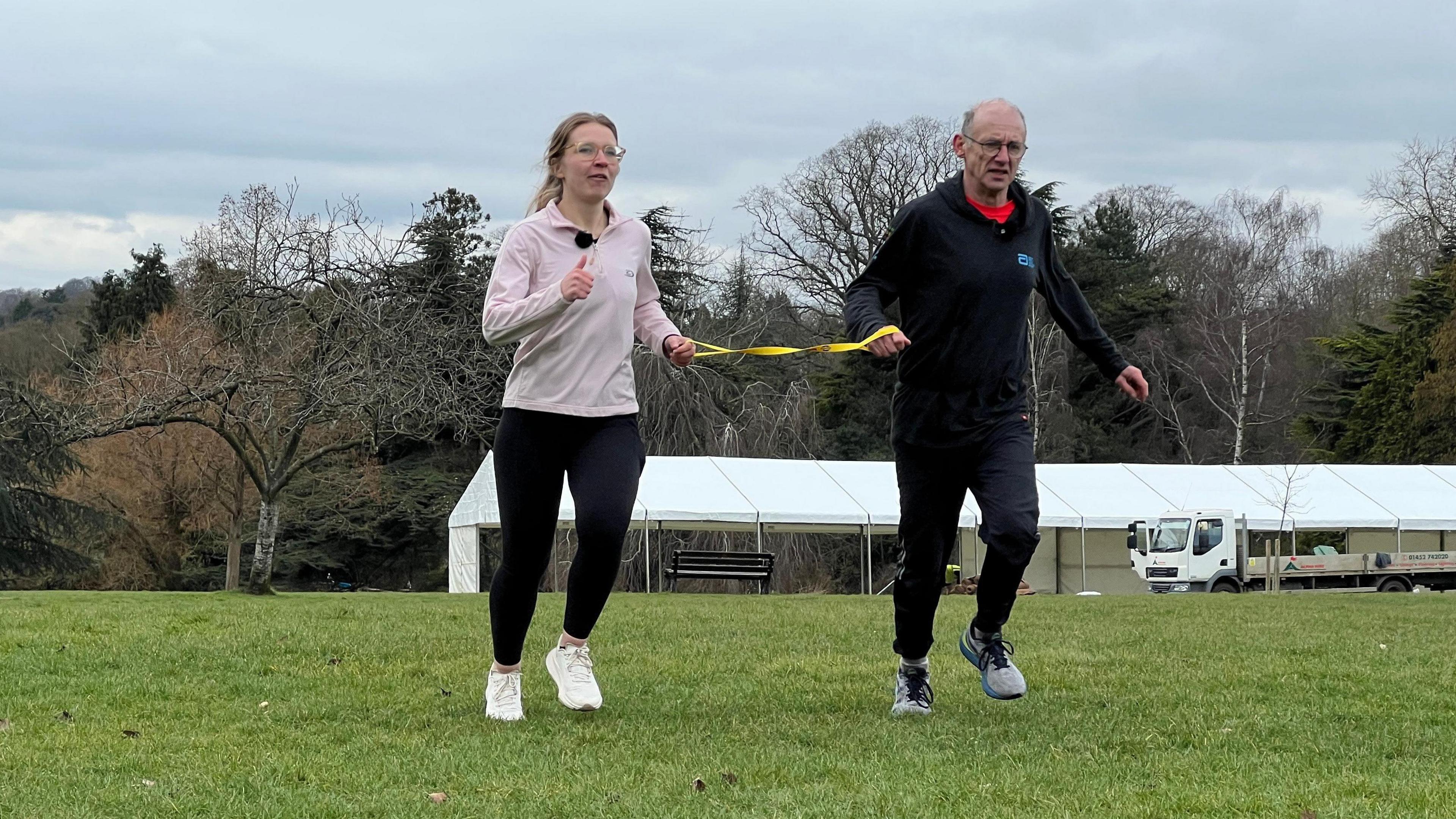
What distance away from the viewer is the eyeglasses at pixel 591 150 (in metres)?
5.21

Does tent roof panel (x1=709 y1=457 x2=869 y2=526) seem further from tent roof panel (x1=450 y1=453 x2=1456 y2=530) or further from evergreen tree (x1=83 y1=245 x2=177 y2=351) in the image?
evergreen tree (x1=83 y1=245 x2=177 y2=351)

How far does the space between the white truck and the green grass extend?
79.0ft

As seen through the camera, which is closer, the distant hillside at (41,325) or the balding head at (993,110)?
the balding head at (993,110)

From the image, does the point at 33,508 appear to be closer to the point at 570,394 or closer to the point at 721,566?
the point at 721,566

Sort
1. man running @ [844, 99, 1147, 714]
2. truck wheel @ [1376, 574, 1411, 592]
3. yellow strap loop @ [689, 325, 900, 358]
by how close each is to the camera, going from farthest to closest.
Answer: truck wheel @ [1376, 574, 1411, 592] < man running @ [844, 99, 1147, 714] < yellow strap loop @ [689, 325, 900, 358]

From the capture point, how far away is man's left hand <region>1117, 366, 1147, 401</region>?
543 centimetres

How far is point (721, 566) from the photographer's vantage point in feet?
96.2

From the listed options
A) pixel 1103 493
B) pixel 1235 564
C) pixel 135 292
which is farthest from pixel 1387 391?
pixel 135 292

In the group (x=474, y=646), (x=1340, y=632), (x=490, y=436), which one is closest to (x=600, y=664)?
(x=474, y=646)

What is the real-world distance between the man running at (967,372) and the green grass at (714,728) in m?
0.41

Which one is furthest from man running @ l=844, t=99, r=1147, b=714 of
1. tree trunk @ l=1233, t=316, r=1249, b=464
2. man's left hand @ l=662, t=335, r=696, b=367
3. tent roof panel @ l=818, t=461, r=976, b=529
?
tree trunk @ l=1233, t=316, r=1249, b=464

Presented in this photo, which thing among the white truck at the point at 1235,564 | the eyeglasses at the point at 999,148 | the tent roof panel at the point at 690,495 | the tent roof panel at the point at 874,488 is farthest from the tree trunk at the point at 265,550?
the eyeglasses at the point at 999,148

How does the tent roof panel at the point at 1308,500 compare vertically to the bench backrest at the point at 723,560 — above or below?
above

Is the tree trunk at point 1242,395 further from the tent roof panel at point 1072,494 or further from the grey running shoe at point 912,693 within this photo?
the grey running shoe at point 912,693
